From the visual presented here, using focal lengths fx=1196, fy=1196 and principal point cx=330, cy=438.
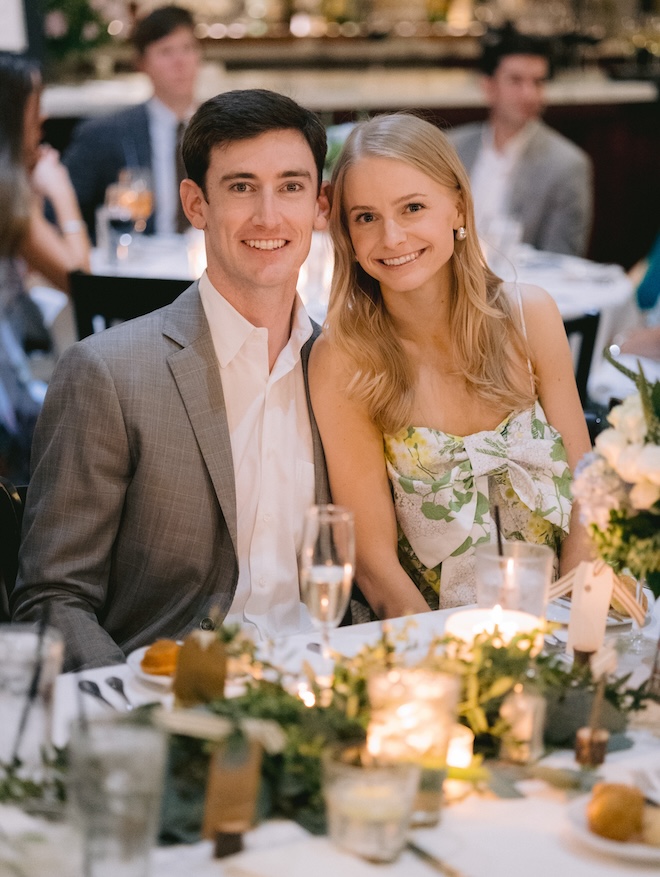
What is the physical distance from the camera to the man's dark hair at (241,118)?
220 cm

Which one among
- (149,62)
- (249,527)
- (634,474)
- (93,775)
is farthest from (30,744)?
(149,62)

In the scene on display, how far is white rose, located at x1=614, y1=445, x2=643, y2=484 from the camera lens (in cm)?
148

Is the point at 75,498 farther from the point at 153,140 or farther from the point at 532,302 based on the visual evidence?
the point at 153,140

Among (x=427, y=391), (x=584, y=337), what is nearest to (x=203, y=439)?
(x=427, y=391)

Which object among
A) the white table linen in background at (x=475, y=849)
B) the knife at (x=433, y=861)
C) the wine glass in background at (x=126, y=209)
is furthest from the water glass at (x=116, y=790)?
the wine glass in background at (x=126, y=209)

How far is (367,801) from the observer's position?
1.21 m

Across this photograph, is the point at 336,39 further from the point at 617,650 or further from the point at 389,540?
the point at 617,650

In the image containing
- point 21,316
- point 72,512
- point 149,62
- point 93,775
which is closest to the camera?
point 93,775

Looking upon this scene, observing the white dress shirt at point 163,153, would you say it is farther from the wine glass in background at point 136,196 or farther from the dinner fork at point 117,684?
the dinner fork at point 117,684

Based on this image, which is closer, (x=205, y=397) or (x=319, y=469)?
(x=205, y=397)

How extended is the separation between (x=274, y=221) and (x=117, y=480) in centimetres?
57

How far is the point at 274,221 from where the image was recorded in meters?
2.25

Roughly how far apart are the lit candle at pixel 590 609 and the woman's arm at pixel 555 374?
2.05 ft

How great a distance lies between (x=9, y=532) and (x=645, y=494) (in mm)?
1211
